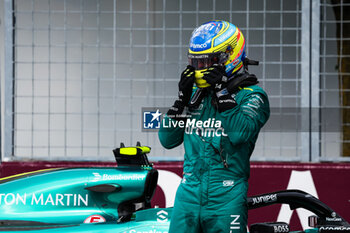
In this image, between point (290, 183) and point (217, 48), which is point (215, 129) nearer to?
point (217, 48)

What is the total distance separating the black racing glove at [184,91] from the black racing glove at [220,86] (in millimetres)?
73

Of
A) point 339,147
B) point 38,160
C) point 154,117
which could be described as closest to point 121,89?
point 38,160

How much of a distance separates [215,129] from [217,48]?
15.3 inches

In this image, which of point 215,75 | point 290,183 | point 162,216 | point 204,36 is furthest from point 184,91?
point 290,183

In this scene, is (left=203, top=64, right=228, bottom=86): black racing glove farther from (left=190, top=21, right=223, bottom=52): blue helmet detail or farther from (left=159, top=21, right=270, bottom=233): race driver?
(left=190, top=21, right=223, bottom=52): blue helmet detail

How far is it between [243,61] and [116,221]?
1.29 metres

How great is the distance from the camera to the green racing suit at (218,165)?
2939mm

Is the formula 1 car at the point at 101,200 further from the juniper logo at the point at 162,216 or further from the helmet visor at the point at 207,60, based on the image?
the helmet visor at the point at 207,60

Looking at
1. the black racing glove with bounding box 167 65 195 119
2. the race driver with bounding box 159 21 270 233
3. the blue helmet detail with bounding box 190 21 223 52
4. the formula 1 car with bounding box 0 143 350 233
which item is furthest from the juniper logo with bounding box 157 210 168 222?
the blue helmet detail with bounding box 190 21 223 52

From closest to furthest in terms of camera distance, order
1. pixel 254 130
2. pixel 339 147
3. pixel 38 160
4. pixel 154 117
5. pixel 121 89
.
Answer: pixel 254 130 → pixel 154 117 → pixel 38 160 → pixel 339 147 → pixel 121 89

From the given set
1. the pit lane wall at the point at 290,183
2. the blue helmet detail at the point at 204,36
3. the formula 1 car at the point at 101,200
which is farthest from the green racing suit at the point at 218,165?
the pit lane wall at the point at 290,183

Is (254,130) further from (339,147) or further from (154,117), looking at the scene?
(339,147)

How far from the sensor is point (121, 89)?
7.18 metres

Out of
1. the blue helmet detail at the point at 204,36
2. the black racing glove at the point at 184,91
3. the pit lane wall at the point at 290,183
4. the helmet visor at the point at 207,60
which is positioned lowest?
the pit lane wall at the point at 290,183
